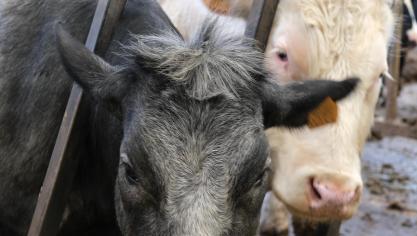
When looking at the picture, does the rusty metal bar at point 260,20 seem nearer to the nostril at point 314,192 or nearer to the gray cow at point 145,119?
the gray cow at point 145,119

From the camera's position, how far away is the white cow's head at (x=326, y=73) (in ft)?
12.2

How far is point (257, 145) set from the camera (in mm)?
2713

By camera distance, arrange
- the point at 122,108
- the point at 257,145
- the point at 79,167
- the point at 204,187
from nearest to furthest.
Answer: the point at 204,187 < the point at 257,145 < the point at 122,108 < the point at 79,167

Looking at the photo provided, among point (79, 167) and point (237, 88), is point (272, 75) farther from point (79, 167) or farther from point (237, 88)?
point (79, 167)

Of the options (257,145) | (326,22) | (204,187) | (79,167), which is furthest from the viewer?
(326,22)

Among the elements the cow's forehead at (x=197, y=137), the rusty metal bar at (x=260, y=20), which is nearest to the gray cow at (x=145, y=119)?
the cow's forehead at (x=197, y=137)

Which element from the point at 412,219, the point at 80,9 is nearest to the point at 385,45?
the point at 80,9

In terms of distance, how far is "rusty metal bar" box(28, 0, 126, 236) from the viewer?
10.3 feet

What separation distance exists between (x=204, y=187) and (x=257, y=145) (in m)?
0.30

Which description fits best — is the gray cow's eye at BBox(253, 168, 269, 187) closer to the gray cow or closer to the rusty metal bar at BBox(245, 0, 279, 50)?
the gray cow

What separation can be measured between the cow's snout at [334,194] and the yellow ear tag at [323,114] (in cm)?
54

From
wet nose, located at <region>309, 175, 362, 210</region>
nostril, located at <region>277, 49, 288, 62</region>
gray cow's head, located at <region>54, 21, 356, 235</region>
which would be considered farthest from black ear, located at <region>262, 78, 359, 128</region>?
nostril, located at <region>277, 49, 288, 62</region>

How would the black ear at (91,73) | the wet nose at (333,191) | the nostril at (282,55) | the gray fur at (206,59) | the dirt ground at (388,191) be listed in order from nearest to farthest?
the gray fur at (206,59), the black ear at (91,73), the wet nose at (333,191), the nostril at (282,55), the dirt ground at (388,191)

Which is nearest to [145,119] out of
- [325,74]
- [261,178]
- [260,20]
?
[261,178]
